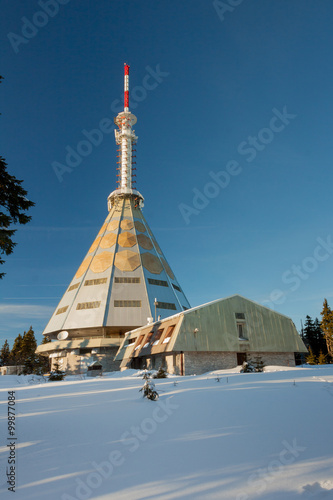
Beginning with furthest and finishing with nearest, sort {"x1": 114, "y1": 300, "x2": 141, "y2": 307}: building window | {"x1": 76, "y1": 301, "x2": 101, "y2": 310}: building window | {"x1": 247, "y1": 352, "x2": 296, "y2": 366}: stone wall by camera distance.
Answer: {"x1": 76, "y1": 301, "x2": 101, "y2": 310}: building window < {"x1": 114, "y1": 300, "x2": 141, "y2": 307}: building window < {"x1": 247, "y1": 352, "x2": 296, "y2": 366}: stone wall

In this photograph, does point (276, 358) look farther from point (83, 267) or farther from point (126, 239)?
point (83, 267)

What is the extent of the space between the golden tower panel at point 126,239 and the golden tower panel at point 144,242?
45.7 inches

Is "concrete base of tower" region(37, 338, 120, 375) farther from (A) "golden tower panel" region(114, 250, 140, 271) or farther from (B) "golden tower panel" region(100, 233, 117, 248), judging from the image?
(B) "golden tower panel" region(100, 233, 117, 248)

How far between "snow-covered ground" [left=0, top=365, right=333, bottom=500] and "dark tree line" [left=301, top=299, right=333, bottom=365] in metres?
37.4

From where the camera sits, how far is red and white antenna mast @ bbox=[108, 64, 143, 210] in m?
70.3

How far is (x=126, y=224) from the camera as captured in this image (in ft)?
210

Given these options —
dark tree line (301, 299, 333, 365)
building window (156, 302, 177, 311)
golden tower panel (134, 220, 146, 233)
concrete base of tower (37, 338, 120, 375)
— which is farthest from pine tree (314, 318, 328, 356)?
golden tower panel (134, 220, 146, 233)

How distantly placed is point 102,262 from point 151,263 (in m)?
7.93

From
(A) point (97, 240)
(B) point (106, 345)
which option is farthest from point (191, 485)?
(A) point (97, 240)

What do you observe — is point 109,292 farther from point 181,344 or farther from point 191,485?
point 191,485

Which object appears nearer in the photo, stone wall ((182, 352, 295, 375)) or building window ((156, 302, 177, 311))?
stone wall ((182, 352, 295, 375))

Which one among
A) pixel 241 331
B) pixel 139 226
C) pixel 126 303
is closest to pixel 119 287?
pixel 126 303

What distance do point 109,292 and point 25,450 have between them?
45.8 metres

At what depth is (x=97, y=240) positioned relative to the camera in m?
63.9
